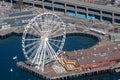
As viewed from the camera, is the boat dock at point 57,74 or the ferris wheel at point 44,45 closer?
the boat dock at point 57,74

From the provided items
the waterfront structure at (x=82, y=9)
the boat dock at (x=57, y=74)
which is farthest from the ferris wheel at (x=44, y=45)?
the waterfront structure at (x=82, y=9)

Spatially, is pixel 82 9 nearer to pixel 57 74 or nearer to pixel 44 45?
pixel 44 45

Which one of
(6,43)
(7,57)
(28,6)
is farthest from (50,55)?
(28,6)

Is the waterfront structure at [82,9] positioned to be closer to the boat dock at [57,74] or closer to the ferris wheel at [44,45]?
the ferris wheel at [44,45]

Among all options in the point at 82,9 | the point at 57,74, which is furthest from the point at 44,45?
the point at 82,9

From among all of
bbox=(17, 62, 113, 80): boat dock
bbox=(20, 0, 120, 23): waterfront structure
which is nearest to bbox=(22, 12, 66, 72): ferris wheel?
bbox=(17, 62, 113, 80): boat dock

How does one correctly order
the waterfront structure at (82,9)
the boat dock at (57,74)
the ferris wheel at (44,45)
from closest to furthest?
the boat dock at (57,74), the ferris wheel at (44,45), the waterfront structure at (82,9)

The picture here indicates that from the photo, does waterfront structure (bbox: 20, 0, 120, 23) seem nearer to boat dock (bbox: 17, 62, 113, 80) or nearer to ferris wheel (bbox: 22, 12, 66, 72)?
ferris wheel (bbox: 22, 12, 66, 72)

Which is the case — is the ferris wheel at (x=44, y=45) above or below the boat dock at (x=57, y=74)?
above

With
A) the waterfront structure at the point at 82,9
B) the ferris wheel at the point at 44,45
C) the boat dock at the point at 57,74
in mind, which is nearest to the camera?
the boat dock at the point at 57,74
